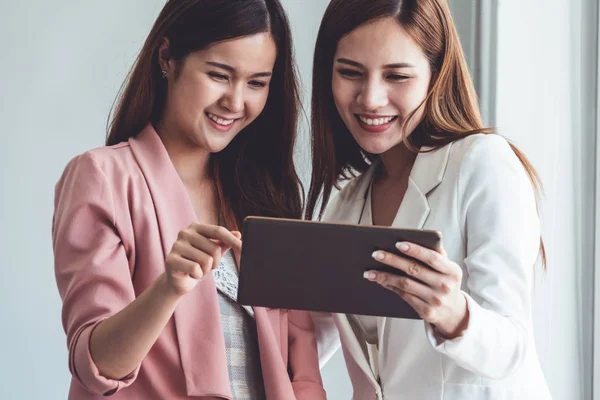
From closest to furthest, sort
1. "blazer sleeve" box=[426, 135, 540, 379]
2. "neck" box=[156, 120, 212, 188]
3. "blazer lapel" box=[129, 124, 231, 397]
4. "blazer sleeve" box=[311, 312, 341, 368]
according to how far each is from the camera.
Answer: "blazer sleeve" box=[426, 135, 540, 379], "blazer lapel" box=[129, 124, 231, 397], "neck" box=[156, 120, 212, 188], "blazer sleeve" box=[311, 312, 341, 368]

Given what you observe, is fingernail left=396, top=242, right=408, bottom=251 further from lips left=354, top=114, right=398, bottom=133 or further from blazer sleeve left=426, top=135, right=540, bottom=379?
lips left=354, top=114, right=398, bottom=133

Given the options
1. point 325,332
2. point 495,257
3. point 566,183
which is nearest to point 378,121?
point 495,257

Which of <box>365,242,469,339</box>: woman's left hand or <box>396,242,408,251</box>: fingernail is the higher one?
<box>396,242,408,251</box>: fingernail

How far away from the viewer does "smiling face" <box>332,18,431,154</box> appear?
154cm

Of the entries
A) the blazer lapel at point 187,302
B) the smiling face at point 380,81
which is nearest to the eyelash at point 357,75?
the smiling face at point 380,81

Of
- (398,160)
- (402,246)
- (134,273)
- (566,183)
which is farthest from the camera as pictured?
(566,183)

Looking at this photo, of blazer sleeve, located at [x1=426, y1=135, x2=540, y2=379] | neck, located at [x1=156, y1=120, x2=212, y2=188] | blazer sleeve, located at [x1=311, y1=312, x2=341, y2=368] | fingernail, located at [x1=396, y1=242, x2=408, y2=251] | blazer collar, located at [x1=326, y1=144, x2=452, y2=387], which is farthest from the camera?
blazer sleeve, located at [x1=311, y1=312, x2=341, y2=368]

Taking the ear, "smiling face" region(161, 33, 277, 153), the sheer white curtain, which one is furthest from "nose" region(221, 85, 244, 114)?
the sheer white curtain

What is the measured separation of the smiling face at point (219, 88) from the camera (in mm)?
1527

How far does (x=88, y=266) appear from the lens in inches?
52.8

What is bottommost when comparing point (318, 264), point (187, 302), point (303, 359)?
point (303, 359)

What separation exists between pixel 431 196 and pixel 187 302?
1.54 feet

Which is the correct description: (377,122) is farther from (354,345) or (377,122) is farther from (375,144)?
(354,345)

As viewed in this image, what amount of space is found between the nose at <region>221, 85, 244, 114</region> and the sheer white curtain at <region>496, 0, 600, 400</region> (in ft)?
2.96
